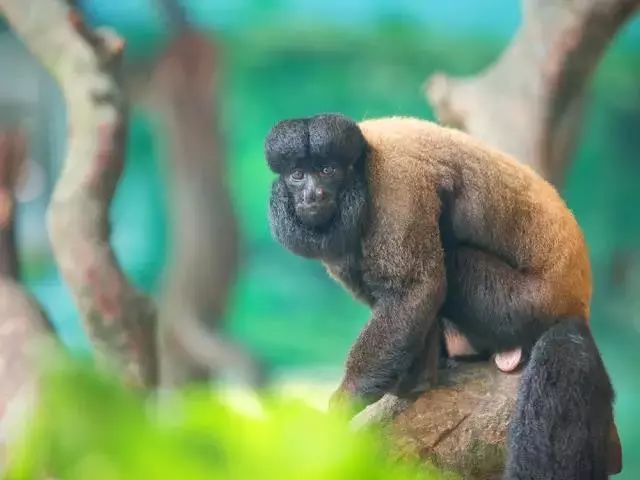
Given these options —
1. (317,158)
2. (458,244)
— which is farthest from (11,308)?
(458,244)

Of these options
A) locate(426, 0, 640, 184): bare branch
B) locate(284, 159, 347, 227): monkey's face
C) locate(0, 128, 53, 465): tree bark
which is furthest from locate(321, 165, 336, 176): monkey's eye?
locate(426, 0, 640, 184): bare branch

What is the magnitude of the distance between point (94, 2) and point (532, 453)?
5150 millimetres

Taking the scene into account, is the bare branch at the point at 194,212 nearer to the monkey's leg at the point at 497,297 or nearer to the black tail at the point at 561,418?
the monkey's leg at the point at 497,297

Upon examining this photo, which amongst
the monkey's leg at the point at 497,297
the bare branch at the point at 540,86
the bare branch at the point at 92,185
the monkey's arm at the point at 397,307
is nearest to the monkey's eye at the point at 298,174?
the monkey's arm at the point at 397,307

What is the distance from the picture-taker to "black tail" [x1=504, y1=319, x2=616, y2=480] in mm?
3047

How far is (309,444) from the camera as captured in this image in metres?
0.73

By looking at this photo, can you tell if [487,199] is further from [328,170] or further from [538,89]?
[538,89]

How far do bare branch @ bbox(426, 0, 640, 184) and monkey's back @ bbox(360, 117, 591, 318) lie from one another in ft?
4.78

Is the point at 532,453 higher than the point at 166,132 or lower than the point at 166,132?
lower

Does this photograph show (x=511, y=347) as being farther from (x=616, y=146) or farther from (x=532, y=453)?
(x=616, y=146)

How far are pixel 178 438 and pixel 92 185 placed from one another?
3.95 m

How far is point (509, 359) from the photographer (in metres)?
3.49

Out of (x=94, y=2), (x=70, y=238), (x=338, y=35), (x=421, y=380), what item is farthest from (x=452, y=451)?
(x=94, y=2)

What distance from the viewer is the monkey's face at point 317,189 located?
3113 millimetres
